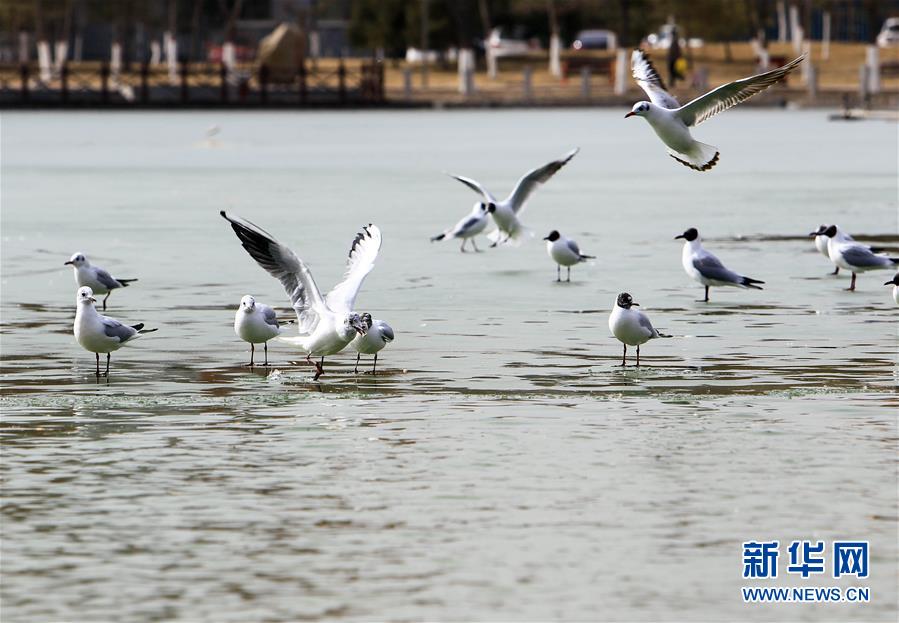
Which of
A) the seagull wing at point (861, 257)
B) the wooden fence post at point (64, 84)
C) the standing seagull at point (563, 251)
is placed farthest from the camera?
the wooden fence post at point (64, 84)

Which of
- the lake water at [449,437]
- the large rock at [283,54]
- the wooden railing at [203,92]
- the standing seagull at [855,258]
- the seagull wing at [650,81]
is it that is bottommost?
the lake water at [449,437]

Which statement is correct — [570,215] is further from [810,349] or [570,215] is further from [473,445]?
[473,445]

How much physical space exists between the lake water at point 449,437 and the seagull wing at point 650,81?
1.68 m

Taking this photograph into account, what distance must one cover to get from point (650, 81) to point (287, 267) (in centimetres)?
493

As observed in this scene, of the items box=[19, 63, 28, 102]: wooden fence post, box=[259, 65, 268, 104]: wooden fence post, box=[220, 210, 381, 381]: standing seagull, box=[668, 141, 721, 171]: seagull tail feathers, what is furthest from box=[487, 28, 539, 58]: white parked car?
box=[220, 210, 381, 381]: standing seagull

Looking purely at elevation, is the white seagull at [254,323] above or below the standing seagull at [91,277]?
below

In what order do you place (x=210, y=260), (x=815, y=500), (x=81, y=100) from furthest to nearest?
(x=81, y=100)
(x=210, y=260)
(x=815, y=500)

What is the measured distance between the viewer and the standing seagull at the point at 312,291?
1220 centimetres

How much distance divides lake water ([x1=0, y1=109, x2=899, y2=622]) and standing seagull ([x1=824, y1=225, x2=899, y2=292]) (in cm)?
28

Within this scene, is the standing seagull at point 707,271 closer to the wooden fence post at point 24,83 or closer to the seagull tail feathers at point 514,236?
the seagull tail feathers at point 514,236

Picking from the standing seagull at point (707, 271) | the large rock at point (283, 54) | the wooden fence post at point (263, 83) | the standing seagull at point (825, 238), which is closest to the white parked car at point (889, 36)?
the large rock at point (283, 54)

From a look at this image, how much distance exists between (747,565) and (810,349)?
6336 millimetres

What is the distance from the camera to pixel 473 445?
10703 mm

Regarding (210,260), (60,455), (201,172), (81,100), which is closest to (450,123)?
(81,100)
